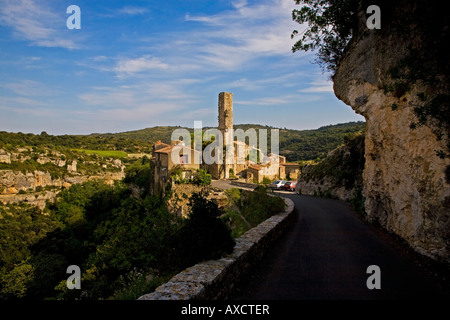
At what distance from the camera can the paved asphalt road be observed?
5.07 m

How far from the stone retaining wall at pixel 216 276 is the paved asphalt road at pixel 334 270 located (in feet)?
0.93

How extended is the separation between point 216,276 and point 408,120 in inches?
266

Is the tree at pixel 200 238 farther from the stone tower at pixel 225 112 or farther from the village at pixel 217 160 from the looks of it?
the stone tower at pixel 225 112

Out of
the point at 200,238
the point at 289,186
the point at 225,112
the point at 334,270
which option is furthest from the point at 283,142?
the point at 200,238

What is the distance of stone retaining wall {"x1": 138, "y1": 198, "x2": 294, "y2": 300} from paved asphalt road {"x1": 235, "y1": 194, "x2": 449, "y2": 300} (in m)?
0.28

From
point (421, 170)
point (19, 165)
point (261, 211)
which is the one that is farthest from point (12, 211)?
point (421, 170)

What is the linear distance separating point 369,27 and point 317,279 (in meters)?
7.92

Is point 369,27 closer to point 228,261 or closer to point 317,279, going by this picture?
point 317,279

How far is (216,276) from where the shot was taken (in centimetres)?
461

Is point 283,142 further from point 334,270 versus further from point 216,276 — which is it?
point 216,276

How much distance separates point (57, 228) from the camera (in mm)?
43531

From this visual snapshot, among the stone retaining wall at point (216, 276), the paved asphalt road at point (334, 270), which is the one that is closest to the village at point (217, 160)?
the paved asphalt road at point (334, 270)

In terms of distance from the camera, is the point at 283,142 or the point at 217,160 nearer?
the point at 217,160
